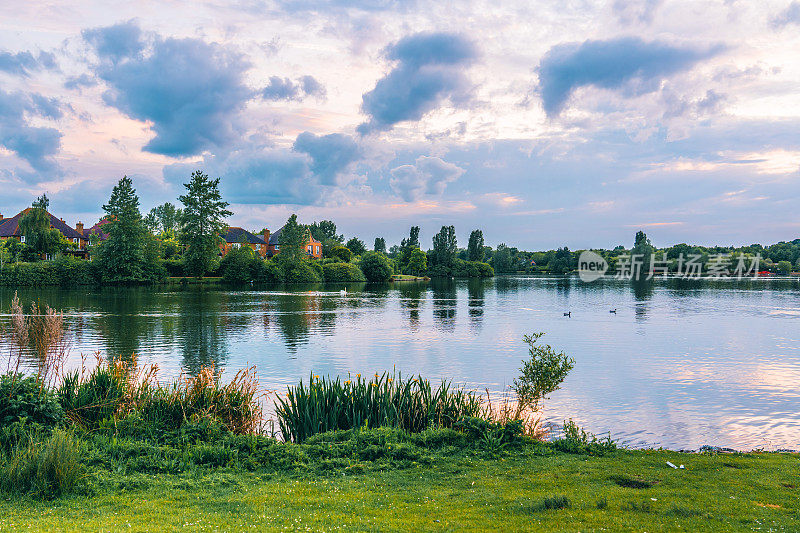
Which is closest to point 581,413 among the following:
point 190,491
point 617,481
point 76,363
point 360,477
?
point 617,481

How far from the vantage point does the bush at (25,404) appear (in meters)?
10.1

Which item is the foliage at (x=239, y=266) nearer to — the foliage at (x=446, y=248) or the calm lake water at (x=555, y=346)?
the calm lake water at (x=555, y=346)

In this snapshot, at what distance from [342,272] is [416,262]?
124 feet

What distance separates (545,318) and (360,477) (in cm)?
4249

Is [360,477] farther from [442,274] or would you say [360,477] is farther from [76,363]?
[442,274]

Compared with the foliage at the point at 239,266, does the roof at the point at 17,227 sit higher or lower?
higher

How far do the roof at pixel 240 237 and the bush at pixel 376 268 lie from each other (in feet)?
102

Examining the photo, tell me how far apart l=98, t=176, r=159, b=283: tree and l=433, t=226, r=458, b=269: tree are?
8842 centimetres

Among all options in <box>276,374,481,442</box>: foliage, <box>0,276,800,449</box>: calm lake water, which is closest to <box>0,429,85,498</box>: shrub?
<box>276,374,481,442</box>: foliage

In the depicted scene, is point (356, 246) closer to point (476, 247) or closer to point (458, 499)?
point (476, 247)

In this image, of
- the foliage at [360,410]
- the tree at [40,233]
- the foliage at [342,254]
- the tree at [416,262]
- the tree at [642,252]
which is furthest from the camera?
the tree at [642,252]

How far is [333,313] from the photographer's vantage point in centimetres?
5084

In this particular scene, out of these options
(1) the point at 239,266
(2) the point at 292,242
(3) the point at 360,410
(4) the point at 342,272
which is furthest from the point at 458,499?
(4) the point at 342,272

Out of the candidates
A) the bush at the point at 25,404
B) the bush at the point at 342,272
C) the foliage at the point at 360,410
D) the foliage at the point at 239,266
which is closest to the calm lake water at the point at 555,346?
the foliage at the point at 360,410
